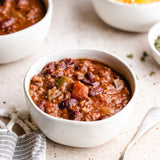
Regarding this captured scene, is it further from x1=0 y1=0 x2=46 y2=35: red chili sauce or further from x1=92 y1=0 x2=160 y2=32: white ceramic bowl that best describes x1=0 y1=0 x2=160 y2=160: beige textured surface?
x1=0 y1=0 x2=46 y2=35: red chili sauce

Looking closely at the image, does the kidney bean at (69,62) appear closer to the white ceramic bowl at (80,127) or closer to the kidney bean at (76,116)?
the white ceramic bowl at (80,127)

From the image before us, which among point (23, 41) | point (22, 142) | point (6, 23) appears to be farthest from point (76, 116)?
point (6, 23)

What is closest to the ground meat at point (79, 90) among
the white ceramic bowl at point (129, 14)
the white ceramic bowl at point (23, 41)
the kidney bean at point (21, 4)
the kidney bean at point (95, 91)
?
the kidney bean at point (95, 91)

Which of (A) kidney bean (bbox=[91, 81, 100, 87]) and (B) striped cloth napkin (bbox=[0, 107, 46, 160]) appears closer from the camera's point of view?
(B) striped cloth napkin (bbox=[0, 107, 46, 160])

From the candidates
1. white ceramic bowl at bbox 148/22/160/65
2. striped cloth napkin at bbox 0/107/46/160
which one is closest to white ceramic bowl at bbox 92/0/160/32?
white ceramic bowl at bbox 148/22/160/65

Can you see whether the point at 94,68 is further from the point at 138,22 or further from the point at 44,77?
the point at 138,22
